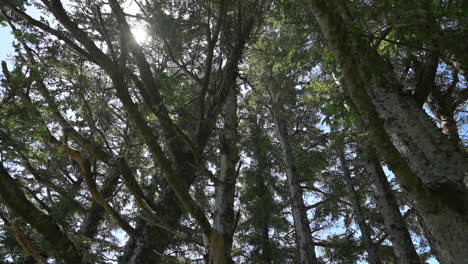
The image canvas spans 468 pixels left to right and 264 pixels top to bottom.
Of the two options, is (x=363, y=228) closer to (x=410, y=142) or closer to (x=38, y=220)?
(x=410, y=142)

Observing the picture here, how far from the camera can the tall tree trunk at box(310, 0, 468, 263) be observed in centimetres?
164

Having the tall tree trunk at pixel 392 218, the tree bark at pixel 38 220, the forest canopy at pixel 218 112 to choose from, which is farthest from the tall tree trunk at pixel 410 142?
the tall tree trunk at pixel 392 218

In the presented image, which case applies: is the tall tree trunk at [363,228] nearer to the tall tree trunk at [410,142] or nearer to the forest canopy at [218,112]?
the forest canopy at [218,112]

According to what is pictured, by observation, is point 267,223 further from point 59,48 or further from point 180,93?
point 59,48

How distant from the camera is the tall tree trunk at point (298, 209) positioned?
7.86 metres

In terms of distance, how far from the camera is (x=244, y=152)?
13.3 m

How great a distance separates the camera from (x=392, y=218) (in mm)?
7250

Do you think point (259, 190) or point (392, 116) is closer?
point (392, 116)

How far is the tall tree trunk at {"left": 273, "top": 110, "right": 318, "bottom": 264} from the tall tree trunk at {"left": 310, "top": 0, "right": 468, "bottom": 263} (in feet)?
18.3

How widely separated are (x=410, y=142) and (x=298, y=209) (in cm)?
588

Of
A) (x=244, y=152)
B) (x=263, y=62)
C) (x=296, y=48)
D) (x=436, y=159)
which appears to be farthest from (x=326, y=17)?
(x=244, y=152)

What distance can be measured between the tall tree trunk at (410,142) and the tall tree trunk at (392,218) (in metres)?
3.84

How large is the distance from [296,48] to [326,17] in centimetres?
536

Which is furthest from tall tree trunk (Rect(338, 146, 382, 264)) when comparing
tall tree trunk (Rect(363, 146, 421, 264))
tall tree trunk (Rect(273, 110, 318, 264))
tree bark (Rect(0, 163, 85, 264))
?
tree bark (Rect(0, 163, 85, 264))
